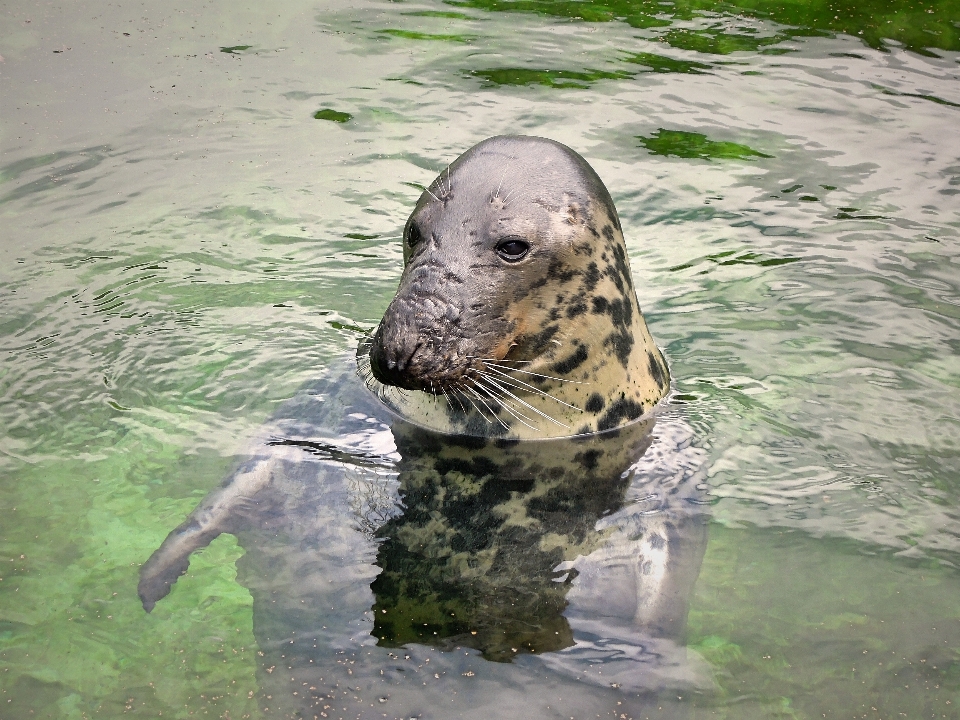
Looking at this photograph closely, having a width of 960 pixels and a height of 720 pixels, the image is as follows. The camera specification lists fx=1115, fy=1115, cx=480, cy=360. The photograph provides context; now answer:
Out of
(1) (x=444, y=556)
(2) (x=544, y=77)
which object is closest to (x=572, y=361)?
(1) (x=444, y=556)

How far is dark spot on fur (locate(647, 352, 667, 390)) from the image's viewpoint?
494cm

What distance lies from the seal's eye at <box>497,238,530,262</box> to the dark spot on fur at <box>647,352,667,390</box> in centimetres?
93

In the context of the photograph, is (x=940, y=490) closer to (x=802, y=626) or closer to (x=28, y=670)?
(x=802, y=626)

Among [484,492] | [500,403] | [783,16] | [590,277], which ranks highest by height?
[783,16]

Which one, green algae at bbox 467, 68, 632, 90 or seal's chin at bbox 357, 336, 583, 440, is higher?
green algae at bbox 467, 68, 632, 90

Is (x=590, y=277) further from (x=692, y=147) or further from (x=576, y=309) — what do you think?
(x=692, y=147)

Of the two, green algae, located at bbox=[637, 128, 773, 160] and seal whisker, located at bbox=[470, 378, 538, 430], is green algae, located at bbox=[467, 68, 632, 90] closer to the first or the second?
green algae, located at bbox=[637, 128, 773, 160]

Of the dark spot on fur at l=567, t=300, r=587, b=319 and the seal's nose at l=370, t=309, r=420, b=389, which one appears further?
the dark spot on fur at l=567, t=300, r=587, b=319

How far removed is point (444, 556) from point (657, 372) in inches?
57.9

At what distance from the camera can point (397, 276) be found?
20.5 feet

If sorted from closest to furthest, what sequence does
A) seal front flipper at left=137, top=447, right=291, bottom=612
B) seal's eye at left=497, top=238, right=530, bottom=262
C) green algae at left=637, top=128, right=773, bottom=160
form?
seal front flipper at left=137, top=447, right=291, bottom=612
seal's eye at left=497, top=238, right=530, bottom=262
green algae at left=637, top=128, right=773, bottom=160

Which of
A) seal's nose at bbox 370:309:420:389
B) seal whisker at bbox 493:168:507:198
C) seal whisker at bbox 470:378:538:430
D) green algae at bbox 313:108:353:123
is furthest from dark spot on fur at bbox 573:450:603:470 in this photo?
green algae at bbox 313:108:353:123

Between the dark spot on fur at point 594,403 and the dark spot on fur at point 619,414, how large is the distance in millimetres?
47

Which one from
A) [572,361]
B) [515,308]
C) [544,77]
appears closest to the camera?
[515,308]
